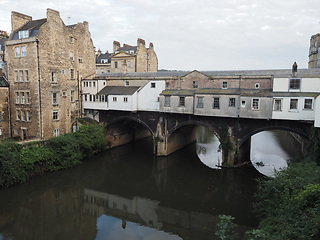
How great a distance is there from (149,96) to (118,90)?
452 cm

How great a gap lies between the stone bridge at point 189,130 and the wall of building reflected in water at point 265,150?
2314 mm

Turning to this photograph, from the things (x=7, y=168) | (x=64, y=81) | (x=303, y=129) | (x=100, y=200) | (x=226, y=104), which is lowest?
(x=100, y=200)

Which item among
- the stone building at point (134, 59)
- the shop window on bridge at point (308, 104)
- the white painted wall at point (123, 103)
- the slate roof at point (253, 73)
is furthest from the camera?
the stone building at point (134, 59)

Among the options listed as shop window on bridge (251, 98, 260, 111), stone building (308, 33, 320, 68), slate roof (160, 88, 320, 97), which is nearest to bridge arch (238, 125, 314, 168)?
shop window on bridge (251, 98, 260, 111)

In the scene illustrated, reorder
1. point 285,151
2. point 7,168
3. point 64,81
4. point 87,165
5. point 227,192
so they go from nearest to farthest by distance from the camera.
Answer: point 7,168 < point 227,192 < point 87,165 < point 64,81 < point 285,151

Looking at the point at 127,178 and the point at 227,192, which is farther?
the point at 127,178

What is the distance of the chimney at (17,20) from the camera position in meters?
30.1

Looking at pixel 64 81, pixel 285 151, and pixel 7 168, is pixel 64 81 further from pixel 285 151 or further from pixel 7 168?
pixel 285 151

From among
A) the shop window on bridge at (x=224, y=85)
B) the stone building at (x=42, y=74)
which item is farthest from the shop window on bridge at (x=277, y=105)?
the stone building at (x=42, y=74)

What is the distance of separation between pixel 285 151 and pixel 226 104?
54.8ft

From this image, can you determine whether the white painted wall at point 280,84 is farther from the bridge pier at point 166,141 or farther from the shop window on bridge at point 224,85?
the bridge pier at point 166,141

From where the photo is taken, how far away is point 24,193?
818 inches

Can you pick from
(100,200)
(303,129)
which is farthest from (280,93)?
(100,200)

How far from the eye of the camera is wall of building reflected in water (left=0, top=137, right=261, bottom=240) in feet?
53.4
